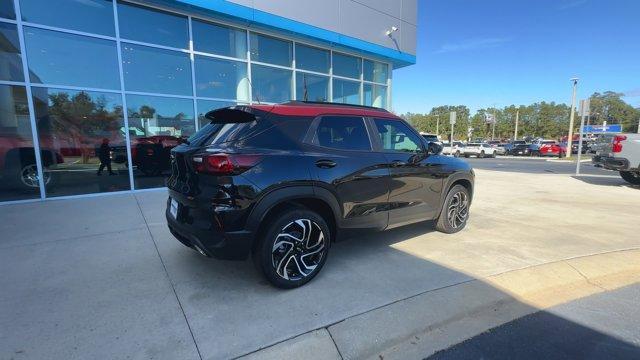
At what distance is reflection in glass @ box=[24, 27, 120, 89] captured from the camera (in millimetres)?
7125

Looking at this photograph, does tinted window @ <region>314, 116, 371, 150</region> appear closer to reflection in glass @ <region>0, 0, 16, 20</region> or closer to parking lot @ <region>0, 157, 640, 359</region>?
parking lot @ <region>0, 157, 640, 359</region>

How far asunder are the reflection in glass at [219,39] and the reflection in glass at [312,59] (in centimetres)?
205

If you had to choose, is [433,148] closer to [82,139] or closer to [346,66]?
[82,139]

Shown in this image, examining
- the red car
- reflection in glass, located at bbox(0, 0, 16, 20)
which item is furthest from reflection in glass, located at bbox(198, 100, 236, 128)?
the red car

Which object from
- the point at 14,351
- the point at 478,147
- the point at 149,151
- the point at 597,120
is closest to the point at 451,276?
the point at 14,351

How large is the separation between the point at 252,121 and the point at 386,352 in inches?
86.0

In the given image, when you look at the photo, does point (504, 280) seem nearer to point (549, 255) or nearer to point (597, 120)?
point (549, 255)

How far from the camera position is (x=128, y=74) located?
8195mm

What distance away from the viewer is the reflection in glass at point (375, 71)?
13.1m

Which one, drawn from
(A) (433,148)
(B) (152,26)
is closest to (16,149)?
(B) (152,26)

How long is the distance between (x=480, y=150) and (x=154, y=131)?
2947 cm

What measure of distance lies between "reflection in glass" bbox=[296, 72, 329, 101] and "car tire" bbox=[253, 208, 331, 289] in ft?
28.7

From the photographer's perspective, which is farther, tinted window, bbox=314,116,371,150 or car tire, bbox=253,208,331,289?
tinted window, bbox=314,116,371,150

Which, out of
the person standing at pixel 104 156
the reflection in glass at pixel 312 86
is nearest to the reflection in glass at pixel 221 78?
the reflection in glass at pixel 312 86
